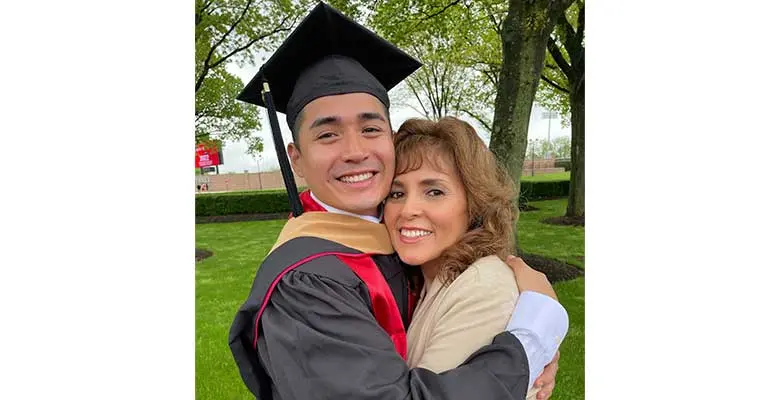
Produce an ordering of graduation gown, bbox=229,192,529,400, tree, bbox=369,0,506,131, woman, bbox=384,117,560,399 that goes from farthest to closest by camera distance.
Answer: tree, bbox=369,0,506,131 < woman, bbox=384,117,560,399 < graduation gown, bbox=229,192,529,400

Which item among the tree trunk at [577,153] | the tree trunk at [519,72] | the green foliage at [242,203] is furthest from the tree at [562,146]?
the green foliage at [242,203]

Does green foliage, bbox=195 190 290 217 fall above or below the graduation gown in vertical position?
above

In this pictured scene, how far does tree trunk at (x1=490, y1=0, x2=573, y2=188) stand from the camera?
85.5 inches

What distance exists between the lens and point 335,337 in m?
1.49

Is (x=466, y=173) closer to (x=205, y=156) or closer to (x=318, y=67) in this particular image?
(x=318, y=67)

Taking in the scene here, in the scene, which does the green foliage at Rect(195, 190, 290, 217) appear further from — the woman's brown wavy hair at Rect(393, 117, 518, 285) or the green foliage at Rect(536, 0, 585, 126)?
the green foliage at Rect(536, 0, 585, 126)

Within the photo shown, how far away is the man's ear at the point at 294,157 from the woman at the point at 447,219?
331mm

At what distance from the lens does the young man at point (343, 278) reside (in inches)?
58.2

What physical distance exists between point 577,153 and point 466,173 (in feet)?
2.08

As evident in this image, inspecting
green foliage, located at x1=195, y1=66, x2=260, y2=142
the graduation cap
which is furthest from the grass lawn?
the graduation cap

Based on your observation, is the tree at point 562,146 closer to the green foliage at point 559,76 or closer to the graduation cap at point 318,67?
the green foliage at point 559,76

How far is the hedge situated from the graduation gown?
53 cm
